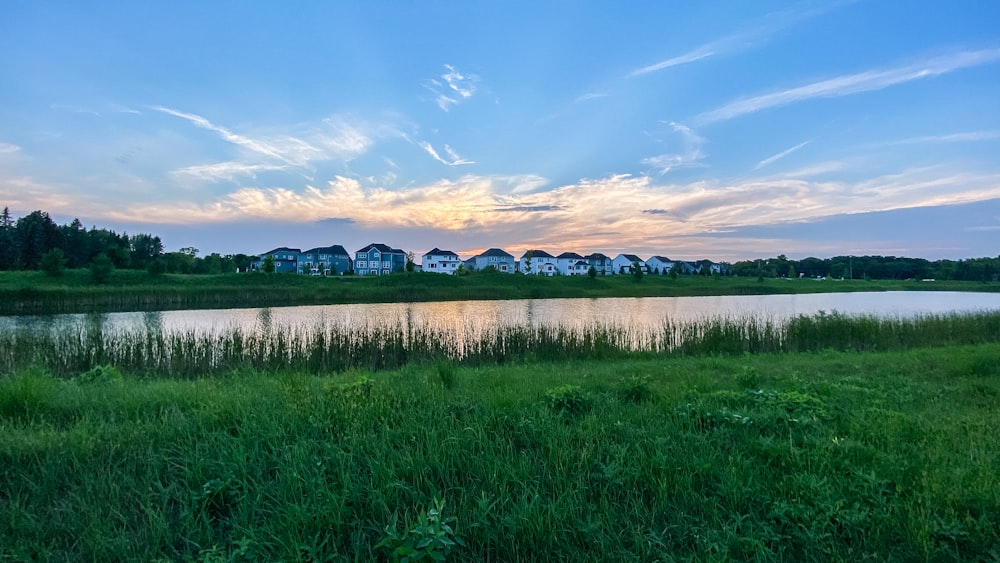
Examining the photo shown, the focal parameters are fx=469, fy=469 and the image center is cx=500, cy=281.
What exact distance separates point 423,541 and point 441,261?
9019 cm

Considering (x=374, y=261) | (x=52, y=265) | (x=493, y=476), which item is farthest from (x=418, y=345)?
(x=374, y=261)

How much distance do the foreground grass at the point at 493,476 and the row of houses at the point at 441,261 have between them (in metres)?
73.7

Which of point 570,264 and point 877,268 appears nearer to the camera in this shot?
point 877,268

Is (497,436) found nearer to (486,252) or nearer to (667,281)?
(667,281)

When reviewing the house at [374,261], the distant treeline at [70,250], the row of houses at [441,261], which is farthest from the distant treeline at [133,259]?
the house at [374,261]

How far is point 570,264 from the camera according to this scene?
97438mm

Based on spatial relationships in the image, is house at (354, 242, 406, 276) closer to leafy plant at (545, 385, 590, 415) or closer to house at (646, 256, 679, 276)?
house at (646, 256, 679, 276)

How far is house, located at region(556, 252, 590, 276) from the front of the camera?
316 feet

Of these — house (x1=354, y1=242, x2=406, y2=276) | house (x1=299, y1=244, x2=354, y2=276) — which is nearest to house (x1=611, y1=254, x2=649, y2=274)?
house (x1=354, y1=242, x2=406, y2=276)

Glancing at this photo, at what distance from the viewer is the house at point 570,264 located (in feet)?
316

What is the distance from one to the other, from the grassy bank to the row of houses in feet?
80.5

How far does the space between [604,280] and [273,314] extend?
4167 cm

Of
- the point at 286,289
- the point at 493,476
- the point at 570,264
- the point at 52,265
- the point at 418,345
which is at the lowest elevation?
the point at 418,345

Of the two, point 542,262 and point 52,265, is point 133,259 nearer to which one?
point 52,265
